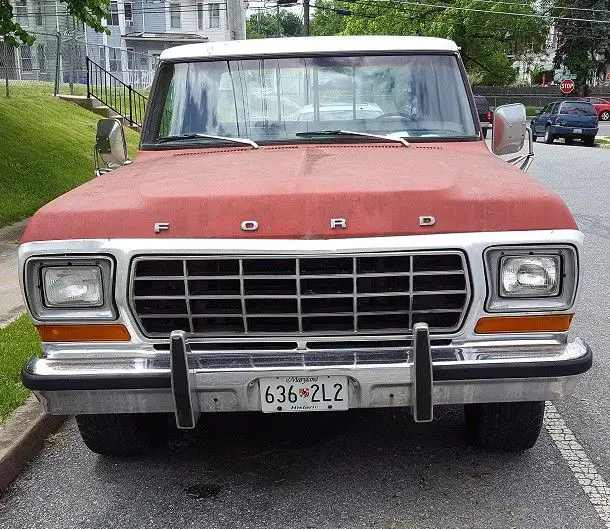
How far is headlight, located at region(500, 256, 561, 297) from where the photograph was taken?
10.7 feet

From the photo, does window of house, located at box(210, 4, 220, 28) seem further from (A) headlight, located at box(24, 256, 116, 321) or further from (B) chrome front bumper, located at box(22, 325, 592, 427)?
(B) chrome front bumper, located at box(22, 325, 592, 427)

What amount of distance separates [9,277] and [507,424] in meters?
5.60

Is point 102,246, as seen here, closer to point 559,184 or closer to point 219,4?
point 559,184

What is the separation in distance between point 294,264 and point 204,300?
1.35ft

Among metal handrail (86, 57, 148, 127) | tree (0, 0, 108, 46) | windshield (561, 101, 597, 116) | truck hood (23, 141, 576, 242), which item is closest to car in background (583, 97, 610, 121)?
windshield (561, 101, 597, 116)

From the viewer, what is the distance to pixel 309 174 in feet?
11.9

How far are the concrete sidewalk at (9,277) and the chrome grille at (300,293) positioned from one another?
338 cm

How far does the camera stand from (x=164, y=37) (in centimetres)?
5616

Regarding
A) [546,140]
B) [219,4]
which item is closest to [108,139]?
[546,140]

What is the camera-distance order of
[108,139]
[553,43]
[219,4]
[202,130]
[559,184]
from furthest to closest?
1. [553,43]
2. [219,4]
3. [559,184]
4. [108,139]
5. [202,130]

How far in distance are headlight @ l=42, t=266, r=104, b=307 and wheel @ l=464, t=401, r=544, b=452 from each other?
1.84 meters

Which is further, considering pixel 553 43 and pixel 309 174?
pixel 553 43

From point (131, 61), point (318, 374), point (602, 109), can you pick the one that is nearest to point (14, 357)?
point (318, 374)

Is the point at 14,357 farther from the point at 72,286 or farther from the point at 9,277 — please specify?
the point at 9,277
